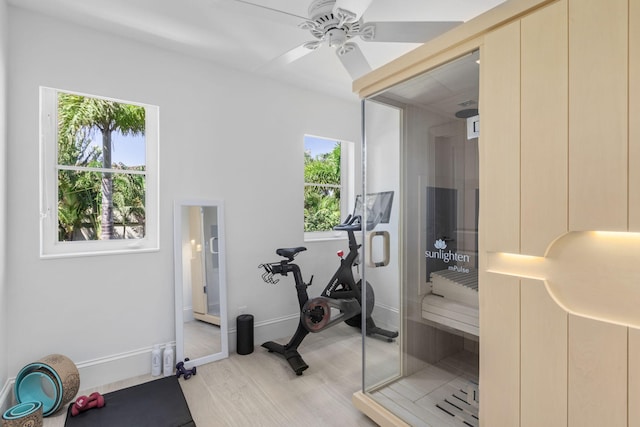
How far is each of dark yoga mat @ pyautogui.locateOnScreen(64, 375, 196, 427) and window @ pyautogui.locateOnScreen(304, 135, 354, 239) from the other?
201 centimetres

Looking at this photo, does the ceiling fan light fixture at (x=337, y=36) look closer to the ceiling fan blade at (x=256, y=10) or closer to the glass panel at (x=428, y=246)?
the ceiling fan blade at (x=256, y=10)

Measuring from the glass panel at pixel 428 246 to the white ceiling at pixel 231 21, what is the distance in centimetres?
64

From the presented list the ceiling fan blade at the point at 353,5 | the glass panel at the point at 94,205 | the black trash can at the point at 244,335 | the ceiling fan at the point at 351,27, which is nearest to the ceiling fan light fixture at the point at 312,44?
the ceiling fan at the point at 351,27

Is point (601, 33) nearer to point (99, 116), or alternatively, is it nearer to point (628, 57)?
point (628, 57)

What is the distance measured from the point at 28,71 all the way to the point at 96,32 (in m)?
0.53

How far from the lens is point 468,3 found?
1.97 metres

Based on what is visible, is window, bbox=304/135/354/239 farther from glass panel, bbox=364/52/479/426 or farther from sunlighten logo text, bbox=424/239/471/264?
sunlighten logo text, bbox=424/239/471/264

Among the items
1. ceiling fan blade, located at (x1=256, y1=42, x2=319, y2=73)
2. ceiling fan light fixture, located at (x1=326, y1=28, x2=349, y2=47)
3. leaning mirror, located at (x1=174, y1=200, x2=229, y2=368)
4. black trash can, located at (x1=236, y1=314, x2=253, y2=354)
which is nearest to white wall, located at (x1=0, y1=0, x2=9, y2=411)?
leaning mirror, located at (x1=174, y1=200, x2=229, y2=368)

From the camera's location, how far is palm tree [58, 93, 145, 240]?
236 cm

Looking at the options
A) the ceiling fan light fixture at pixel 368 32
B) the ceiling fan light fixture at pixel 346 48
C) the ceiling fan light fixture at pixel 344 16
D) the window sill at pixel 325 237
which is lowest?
the window sill at pixel 325 237

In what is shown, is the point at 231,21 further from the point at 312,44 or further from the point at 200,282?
the point at 200,282

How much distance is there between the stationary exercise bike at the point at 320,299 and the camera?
2709 millimetres

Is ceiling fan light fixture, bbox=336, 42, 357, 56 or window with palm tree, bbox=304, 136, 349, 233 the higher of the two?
ceiling fan light fixture, bbox=336, 42, 357, 56

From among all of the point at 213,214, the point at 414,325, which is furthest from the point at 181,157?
the point at 414,325
